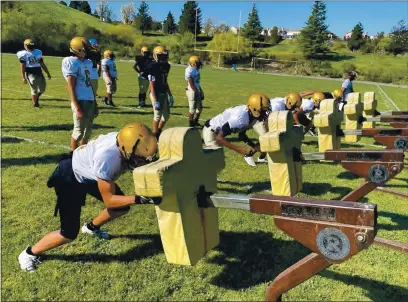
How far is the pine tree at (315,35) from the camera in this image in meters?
83.0

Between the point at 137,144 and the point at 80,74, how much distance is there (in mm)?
4314

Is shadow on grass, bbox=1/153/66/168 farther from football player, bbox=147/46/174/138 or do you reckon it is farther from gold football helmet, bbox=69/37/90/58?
football player, bbox=147/46/174/138

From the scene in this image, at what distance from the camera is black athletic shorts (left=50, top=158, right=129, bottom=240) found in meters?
3.88

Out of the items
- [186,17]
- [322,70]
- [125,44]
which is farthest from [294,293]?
[186,17]

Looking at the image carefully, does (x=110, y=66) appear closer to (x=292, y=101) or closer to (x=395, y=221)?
(x=292, y=101)

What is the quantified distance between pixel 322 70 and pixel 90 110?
56.1 m

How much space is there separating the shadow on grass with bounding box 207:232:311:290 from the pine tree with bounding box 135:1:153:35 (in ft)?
348

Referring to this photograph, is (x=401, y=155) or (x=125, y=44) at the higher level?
(x=125, y=44)

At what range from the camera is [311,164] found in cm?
853

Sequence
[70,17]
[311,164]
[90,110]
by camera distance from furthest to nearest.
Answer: [70,17] < [311,164] < [90,110]

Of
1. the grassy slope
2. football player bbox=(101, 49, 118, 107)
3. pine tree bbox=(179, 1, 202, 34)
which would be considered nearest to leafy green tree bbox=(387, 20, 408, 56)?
the grassy slope

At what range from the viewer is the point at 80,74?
7047 millimetres

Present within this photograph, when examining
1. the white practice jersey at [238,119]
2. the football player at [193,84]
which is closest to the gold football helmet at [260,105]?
the white practice jersey at [238,119]

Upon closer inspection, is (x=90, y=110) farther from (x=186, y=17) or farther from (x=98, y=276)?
(x=186, y=17)
